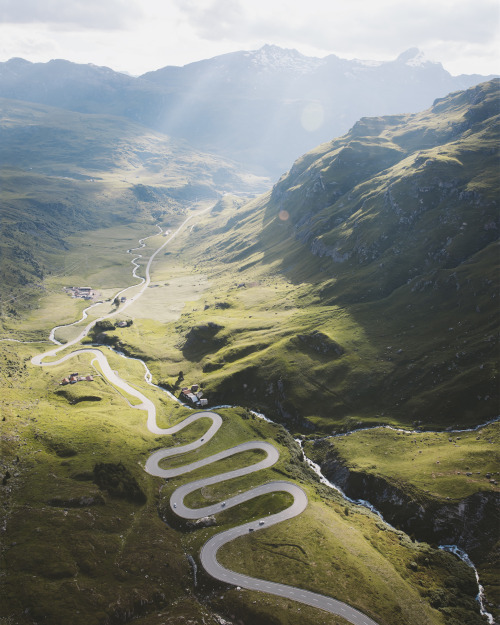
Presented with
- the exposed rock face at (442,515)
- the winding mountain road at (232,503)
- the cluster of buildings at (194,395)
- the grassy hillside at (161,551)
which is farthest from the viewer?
the cluster of buildings at (194,395)

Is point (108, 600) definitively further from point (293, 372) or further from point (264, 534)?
point (293, 372)

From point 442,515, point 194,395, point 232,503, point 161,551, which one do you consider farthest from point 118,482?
point 442,515

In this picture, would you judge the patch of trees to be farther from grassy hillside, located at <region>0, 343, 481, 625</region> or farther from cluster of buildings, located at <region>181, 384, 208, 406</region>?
cluster of buildings, located at <region>181, 384, 208, 406</region>

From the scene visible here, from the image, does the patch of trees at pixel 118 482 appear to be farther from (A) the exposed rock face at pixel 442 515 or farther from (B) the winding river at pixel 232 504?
(A) the exposed rock face at pixel 442 515

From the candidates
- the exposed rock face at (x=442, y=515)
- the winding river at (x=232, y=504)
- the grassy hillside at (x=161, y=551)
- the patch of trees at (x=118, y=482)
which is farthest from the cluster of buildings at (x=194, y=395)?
the exposed rock face at (x=442, y=515)

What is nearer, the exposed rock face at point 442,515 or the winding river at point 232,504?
the winding river at point 232,504

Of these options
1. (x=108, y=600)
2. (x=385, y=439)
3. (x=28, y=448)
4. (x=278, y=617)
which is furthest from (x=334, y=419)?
(x=28, y=448)
